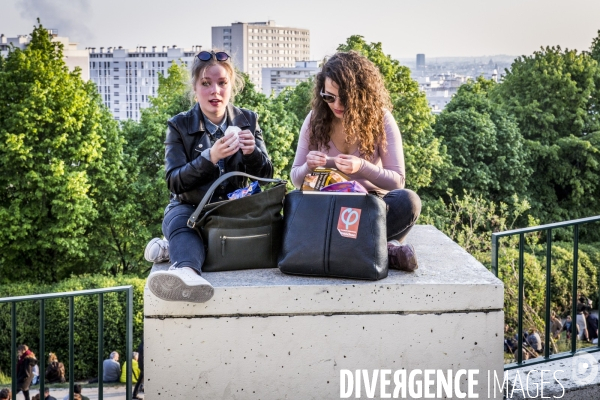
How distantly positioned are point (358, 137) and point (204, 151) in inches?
33.3

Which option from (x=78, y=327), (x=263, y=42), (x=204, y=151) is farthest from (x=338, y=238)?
(x=263, y=42)

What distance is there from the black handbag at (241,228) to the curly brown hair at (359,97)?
66 cm

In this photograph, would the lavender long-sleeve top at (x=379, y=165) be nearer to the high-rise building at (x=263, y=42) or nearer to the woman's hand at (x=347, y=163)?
the woman's hand at (x=347, y=163)

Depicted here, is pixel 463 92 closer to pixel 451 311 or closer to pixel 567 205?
pixel 567 205

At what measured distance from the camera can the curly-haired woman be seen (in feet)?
12.8

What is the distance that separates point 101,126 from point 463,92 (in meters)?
18.3

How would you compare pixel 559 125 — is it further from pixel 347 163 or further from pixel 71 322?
pixel 71 322

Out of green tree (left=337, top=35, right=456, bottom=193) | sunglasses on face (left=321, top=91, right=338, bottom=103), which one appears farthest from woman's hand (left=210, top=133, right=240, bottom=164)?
green tree (left=337, top=35, right=456, bottom=193)

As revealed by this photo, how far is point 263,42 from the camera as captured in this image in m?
150

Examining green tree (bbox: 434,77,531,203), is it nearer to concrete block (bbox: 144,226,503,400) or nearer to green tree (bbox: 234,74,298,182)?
green tree (bbox: 234,74,298,182)

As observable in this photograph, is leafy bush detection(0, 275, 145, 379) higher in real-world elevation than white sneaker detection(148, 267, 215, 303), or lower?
lower

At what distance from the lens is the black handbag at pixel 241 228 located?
11.7 ft

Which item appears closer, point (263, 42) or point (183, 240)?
point (183, 240)

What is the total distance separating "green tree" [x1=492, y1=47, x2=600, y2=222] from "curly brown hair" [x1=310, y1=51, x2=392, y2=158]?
31366 mm
